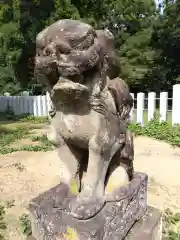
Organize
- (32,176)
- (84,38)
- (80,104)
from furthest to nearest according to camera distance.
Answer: (32,176) < (80,104) < (84,38)

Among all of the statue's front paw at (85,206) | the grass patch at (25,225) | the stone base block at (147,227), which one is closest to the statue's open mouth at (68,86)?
the statue's front paw at (85,206)

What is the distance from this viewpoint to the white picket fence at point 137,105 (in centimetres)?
643

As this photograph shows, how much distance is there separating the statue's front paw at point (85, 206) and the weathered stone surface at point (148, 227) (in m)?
0.32

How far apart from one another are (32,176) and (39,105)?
5.88 meters

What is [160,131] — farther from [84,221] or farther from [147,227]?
[84,221]

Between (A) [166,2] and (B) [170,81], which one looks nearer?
(A) [166,2]

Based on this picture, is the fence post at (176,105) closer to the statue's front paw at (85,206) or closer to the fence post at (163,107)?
the fence post at (163,107)

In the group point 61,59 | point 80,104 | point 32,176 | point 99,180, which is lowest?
point 32,176

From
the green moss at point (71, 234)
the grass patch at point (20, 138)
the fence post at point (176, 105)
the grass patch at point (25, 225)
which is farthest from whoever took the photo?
the fence post at point (176, 105)

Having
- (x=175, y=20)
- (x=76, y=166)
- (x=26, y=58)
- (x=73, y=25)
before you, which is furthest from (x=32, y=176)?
(x=175, y=20)

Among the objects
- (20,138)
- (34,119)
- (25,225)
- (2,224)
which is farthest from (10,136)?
(25,225)

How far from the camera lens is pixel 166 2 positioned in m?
16.8

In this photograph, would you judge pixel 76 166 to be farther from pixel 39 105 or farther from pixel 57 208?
pixel 39 105

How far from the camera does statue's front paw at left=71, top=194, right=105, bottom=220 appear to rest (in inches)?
56.4
